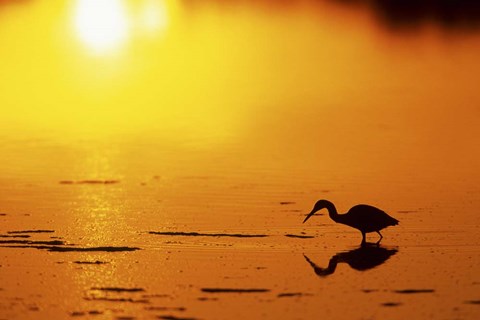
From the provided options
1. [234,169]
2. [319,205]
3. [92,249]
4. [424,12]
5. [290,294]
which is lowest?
[290,294]

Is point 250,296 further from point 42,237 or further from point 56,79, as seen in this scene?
point 56,79

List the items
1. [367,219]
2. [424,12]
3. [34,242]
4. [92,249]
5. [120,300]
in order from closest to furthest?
[120,300] → [92,249] → [34,242] → [367,219] → [424,12]

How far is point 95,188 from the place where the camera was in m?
21.4

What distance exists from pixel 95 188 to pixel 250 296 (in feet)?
25.9

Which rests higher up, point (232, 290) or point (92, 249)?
point (92, 249)

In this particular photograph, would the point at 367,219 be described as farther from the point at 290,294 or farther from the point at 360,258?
the point at 290,294

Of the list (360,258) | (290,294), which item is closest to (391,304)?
(290,294)

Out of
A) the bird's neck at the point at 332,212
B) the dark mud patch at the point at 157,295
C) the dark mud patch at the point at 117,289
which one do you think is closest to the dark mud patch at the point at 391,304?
the dark mud patch at the point at 157,295

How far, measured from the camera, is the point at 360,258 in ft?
52.9

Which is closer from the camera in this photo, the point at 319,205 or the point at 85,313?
the point at 85,313

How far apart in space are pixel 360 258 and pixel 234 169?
695cm

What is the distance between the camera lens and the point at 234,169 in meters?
22.8

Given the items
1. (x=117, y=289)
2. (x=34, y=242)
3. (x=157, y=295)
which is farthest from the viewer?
(x=34, y=242)

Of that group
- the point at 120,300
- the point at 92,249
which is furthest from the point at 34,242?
the point at 120,300
